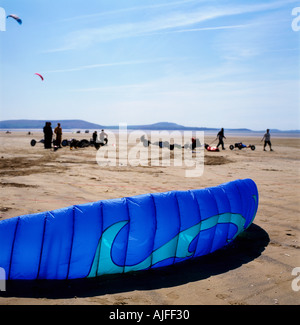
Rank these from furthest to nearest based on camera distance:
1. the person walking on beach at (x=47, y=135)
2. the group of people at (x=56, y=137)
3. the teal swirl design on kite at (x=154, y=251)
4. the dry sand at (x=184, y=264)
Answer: the group of people at (x=56, y=137)
the person walking on beach at (x=47, y=135)
the teal swirl design on kite at (x=154, y=251)
the dry sand at (x=184, y=264)

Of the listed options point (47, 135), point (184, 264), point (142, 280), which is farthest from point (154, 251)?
point (47, 135)

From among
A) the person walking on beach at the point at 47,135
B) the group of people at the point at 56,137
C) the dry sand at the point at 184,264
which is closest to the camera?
the dry sand at the point at 184,264

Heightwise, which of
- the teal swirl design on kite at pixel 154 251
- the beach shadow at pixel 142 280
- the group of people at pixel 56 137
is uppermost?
the group of people at pixel 56 137

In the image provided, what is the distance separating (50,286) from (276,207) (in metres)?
6.51

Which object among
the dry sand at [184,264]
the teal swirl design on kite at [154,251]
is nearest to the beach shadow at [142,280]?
the dry sand at [184,264]

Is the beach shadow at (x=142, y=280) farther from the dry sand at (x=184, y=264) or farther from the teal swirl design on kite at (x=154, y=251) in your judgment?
the teal swirl design on kite at (x=154, y=251)

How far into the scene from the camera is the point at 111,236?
4.14 meters

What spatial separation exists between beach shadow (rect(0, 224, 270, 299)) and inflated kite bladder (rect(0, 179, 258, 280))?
0.09 m

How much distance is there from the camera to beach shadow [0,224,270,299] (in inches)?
152

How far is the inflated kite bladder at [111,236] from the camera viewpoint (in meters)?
3.91

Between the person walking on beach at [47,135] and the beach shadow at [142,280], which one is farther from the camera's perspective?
the person walking on beach at [47,135]

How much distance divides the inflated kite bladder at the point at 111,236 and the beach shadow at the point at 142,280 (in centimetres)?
9

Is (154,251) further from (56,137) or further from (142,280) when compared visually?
(56,137)
